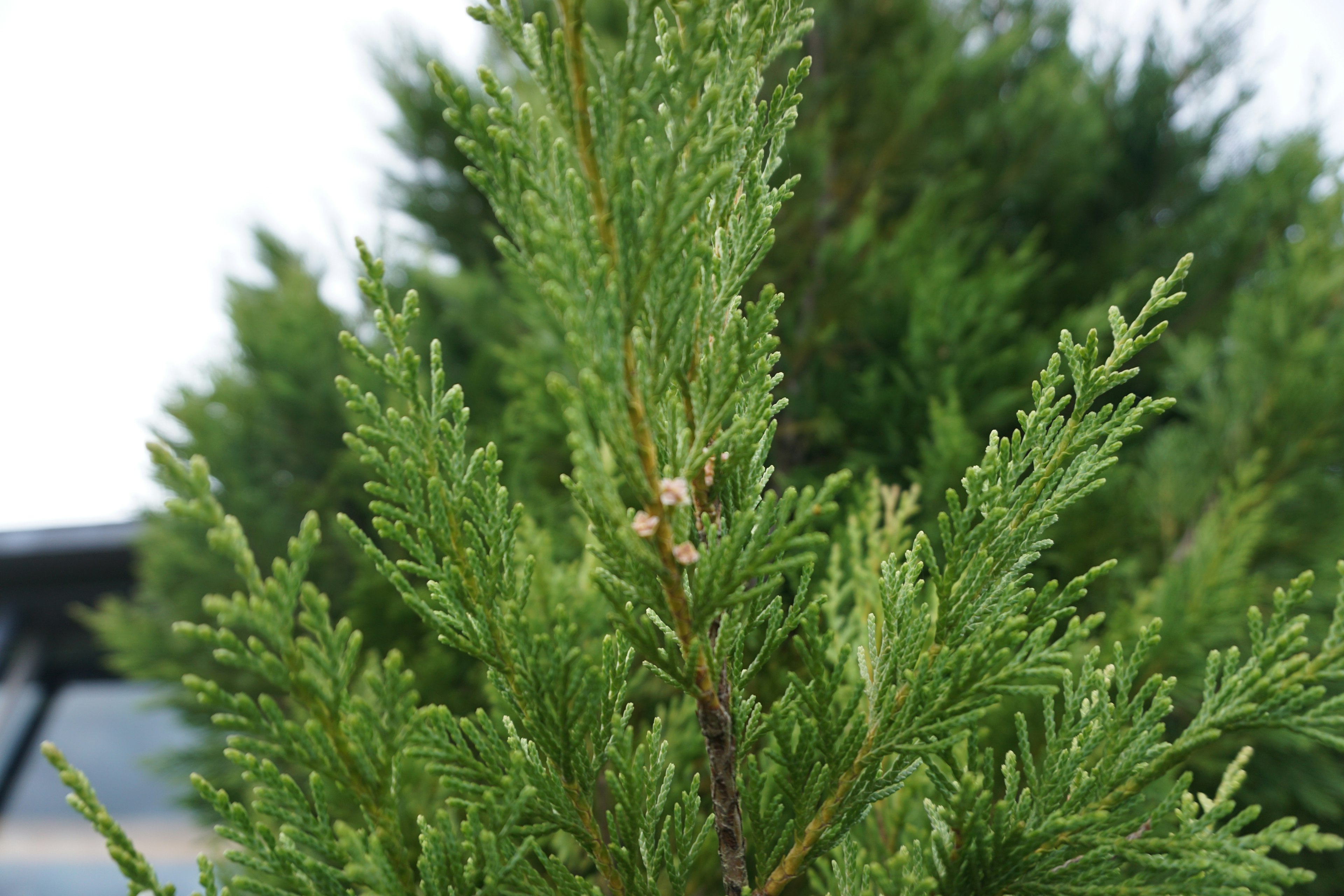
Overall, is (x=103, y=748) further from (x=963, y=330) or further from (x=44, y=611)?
(x=963, y=330)

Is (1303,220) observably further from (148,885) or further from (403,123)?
(403,123)

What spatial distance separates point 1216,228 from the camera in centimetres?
388

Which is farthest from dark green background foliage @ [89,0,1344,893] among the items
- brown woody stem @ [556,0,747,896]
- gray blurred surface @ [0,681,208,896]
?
gray blurred surface @ [0,681,208,896]

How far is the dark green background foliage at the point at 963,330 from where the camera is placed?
290 centimetres

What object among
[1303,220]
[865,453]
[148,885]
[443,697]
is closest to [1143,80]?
[1303,220]

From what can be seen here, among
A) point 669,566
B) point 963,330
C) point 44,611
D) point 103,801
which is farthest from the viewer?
point 44,611

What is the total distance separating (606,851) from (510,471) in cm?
209

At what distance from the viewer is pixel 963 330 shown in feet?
9.84

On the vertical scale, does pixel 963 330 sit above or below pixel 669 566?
above

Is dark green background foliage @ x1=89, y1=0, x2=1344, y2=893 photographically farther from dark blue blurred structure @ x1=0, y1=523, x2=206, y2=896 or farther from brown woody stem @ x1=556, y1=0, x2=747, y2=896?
dark blue blurred structure @ x1=0, y1=523, x2=206, y2=896

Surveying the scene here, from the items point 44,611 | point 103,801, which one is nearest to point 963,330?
point 103,801

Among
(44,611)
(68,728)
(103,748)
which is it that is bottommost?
(103,748)

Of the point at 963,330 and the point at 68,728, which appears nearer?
the point at 963,330

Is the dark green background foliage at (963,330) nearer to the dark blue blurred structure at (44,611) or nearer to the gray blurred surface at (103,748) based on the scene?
the dark blue blurred structure at (44,611)
